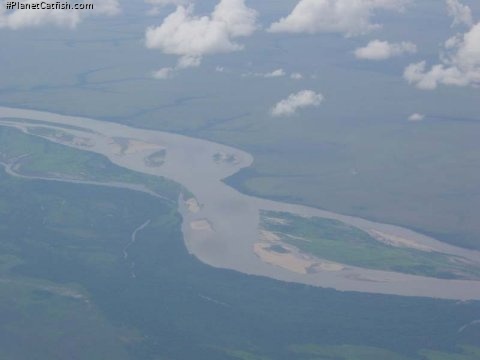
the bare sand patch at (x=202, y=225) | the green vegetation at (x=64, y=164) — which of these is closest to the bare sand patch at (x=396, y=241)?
the bare sand patch at (x=202, y=225)

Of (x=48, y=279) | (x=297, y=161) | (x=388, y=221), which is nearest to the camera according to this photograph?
(x=48, y=279)

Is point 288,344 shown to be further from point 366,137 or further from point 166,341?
point 366,137

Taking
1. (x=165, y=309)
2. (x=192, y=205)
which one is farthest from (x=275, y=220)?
(x=165, y=309)

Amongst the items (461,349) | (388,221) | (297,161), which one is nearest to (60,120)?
(297,161)

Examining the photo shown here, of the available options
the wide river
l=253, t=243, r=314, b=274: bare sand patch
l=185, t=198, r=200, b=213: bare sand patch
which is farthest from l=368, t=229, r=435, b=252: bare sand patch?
l=185, t=198, r=200, b=213: bare sand patch

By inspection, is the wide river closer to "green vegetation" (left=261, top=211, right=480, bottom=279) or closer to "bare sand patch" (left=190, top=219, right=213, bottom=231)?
"bare sand patch" (left=190, top=219, right=213, bottom=231)

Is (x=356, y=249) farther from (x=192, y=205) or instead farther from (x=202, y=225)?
(x=192, y=205)

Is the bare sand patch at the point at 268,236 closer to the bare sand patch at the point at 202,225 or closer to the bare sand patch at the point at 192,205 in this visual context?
the bare sand patch at the point at 202,225
